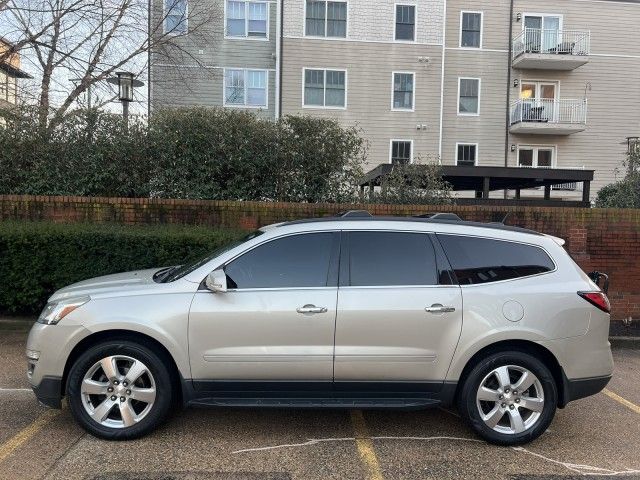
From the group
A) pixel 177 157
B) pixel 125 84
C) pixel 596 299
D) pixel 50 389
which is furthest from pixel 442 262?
pixel 125 84

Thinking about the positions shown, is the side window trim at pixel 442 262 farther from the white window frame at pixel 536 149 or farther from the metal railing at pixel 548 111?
the white window frame at pixel 536 149

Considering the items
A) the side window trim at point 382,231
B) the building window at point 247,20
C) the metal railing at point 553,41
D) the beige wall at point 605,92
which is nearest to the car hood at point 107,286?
the side window trim at point 382,231

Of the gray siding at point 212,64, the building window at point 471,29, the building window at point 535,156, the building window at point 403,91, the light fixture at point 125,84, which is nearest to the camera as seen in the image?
the light fixture at point 125,84

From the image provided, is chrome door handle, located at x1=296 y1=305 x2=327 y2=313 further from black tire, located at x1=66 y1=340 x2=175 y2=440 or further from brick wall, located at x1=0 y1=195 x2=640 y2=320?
brick wall, located at x1=0 y1=195 x2=640 y2=320

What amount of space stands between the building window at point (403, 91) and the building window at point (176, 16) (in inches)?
353

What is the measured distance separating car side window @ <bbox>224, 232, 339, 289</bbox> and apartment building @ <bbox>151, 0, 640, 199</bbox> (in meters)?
18.3

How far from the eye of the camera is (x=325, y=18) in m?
22.2

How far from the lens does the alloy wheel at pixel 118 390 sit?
12.8 feet

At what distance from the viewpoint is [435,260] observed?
13.6 ft

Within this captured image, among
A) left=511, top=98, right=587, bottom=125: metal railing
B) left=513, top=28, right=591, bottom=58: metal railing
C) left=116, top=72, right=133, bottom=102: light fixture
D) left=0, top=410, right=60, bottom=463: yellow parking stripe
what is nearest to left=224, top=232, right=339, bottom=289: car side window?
left=0, top=410, right=60, bottom=463: yellow parking stripe

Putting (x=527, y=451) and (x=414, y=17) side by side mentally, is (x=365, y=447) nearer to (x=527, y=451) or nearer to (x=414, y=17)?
(x=527, y=451)

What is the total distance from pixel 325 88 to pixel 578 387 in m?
19.8

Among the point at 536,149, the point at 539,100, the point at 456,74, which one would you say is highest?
the point at 456,74

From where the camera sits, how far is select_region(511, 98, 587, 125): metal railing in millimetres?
23156
